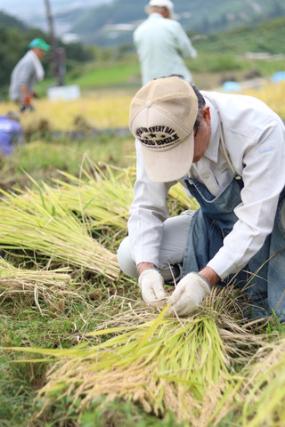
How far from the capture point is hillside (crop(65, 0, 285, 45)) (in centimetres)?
2592

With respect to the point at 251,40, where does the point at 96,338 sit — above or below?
above

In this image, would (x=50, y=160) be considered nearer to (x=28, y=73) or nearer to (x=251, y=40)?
(x=28, y=73)

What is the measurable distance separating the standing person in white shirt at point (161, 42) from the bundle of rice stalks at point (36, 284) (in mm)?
3612

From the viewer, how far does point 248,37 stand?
16672 mm

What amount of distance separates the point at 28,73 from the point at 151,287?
585 cm

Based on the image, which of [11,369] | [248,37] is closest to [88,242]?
[11,369]

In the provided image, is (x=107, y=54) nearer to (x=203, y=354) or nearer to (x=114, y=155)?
(x=114, y=155)

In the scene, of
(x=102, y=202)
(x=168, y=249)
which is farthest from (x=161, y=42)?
(x=168, y=249)

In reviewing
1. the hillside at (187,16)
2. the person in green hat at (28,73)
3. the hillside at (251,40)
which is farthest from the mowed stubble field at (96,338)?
the hillside at (187,16)

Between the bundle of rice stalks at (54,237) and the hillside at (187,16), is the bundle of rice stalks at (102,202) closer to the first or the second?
the bundle of rice stalks at (54,237)

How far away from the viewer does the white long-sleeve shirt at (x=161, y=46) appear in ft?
19.4

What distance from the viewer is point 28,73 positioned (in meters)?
7.64

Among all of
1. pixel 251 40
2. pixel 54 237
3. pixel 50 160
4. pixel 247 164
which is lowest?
pixel 251 40

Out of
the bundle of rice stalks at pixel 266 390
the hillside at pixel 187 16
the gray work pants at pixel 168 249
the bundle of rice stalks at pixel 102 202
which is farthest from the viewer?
the hillside at pixel 187 16
